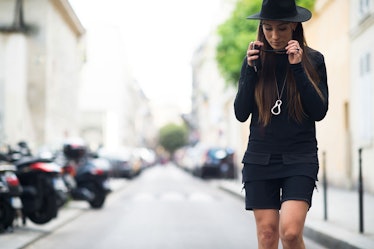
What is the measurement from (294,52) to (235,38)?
80.6ft

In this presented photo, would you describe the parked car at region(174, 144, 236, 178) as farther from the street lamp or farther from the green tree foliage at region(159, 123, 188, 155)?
the green tree foliage at region(159, 123, 188, 155)

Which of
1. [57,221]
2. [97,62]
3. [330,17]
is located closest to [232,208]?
[57,221]

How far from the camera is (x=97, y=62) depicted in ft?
245

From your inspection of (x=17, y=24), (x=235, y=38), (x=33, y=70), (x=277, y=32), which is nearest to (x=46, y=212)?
(x=277, y=32)

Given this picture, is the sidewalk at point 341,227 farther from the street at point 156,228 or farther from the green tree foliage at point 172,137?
the green tree foliage at point 172,137

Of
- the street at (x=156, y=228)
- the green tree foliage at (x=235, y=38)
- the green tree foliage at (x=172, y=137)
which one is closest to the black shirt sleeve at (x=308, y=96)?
the street at (x=156, y=228)

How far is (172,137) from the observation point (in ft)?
487

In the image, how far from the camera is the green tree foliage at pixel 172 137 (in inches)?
5846

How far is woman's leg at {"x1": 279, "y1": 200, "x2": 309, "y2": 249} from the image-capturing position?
3.63 meters

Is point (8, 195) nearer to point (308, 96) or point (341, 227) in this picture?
point (341, 227)

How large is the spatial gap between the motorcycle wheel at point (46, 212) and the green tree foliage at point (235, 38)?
720 inches

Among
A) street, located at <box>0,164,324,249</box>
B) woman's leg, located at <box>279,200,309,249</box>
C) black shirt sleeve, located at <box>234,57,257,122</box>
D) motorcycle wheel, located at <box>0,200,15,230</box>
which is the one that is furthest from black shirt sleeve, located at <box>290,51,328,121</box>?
motorcycle wheel, located at <box>0,200,15,230</box>

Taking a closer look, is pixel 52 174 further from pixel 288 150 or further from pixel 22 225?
pixel 288 150

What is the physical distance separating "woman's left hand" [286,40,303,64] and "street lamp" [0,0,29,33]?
66.6 feet
